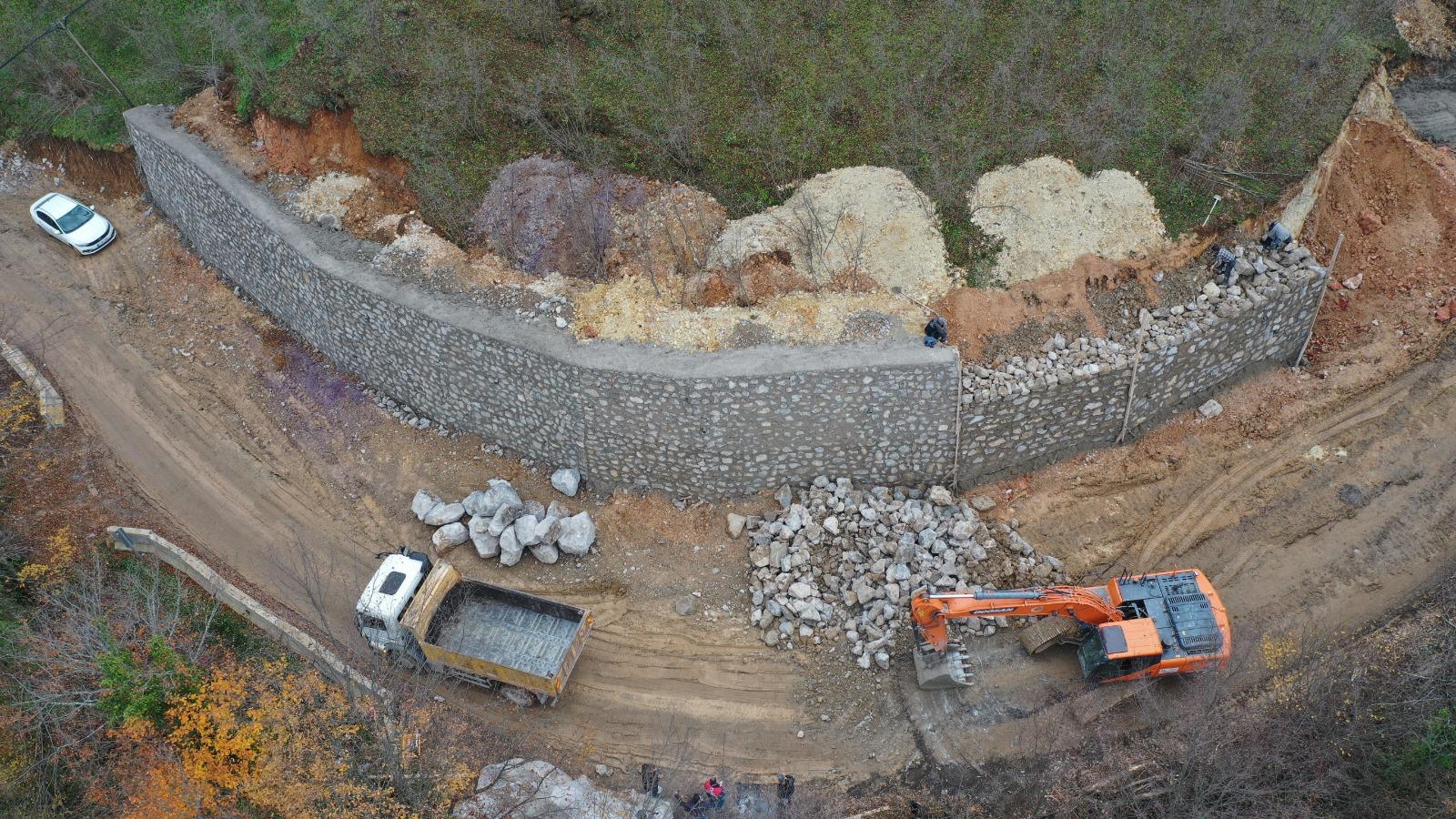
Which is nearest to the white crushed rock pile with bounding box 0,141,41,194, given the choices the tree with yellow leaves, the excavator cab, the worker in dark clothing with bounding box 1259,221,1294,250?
the tree with yellow leaves

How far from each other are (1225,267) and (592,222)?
12944 millimetres

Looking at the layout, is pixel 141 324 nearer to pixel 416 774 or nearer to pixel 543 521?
pixel 543 521

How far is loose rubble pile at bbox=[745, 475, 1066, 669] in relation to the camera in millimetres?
16672

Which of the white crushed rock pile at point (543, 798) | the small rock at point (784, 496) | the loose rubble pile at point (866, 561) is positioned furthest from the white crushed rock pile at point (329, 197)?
the white crushed rock pile at point (543, 798)

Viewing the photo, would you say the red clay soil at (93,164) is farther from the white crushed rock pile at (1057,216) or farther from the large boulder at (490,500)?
the white crushed rock pile at (1057,216)

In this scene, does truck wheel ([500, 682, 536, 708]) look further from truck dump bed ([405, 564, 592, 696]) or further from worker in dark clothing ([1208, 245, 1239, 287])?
worker in dark clothing ([1208, 245, 1239, 287])

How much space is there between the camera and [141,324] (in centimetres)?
2206

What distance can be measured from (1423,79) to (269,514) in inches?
1135

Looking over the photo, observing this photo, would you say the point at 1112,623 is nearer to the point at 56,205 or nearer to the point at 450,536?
the point at 450,536

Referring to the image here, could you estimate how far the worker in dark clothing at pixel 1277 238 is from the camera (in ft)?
61.7

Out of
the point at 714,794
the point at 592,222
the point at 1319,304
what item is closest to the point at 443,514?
the point at 592,222

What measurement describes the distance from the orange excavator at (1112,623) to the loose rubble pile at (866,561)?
924 millimetres

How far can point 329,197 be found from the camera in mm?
20547

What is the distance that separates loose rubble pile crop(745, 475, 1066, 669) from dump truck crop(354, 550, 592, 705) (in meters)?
3.61
